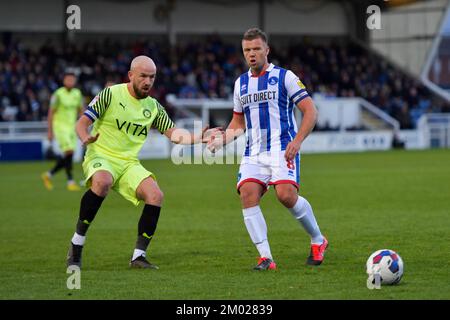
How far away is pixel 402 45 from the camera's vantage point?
55.9 metres

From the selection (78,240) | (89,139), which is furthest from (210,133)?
(78,240)

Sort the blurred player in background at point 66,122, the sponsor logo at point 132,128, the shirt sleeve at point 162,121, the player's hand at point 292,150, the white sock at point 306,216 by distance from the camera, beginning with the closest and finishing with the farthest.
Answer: the player's hand at point 292,150
the white sock at point 306,216
the sponsor logo at point 132,128
the shirt sleeve at point 162,121
the blurred player in background at point 66,122

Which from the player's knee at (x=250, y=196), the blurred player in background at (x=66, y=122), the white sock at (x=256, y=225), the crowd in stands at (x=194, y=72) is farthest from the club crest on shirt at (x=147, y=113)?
the crowd in stands at (x=194, y=72)

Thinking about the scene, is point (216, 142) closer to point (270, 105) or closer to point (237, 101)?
point (237, 101)

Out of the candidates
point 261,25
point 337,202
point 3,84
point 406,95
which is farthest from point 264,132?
point 261,25

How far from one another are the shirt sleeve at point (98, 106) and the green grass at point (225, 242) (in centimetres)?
161

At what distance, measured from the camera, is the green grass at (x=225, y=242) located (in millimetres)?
8039

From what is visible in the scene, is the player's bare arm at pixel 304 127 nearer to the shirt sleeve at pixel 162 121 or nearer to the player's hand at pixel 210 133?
the player's hand at pixel 210 133

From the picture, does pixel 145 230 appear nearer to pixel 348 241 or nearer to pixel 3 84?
pixel 348 241

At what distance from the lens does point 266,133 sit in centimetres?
952

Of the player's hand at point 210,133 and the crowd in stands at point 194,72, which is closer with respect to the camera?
the player's hand at point 210,133

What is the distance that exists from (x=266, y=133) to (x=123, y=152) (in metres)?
1.61

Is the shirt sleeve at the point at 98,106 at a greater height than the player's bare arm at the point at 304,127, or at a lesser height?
greater
